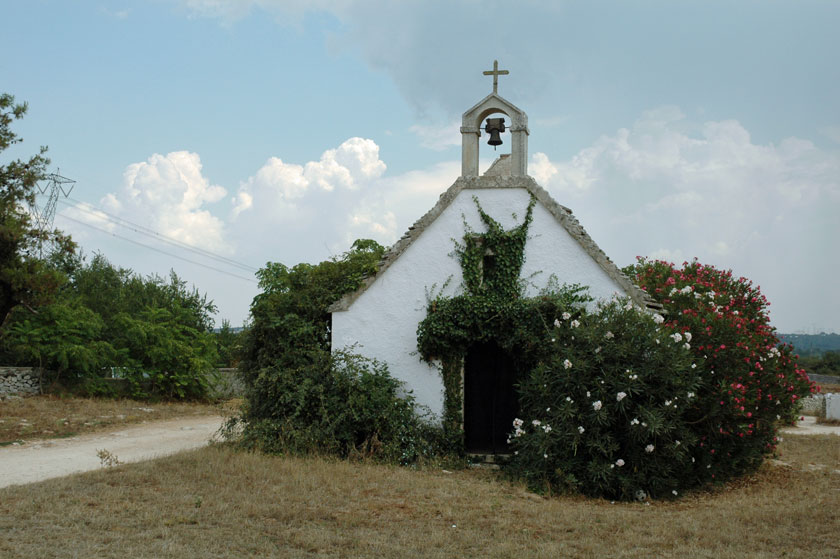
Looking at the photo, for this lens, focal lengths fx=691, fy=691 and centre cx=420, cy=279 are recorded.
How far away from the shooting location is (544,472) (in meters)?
10.2

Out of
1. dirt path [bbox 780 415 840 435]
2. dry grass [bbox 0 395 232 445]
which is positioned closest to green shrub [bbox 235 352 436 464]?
dry grass [bbox 0 395 232 445]

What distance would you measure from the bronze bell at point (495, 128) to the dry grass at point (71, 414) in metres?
11.5

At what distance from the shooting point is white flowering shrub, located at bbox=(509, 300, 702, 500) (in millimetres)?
9906

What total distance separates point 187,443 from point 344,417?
4.87 metres

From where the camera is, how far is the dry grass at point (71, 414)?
16297mm

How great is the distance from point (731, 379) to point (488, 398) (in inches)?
162

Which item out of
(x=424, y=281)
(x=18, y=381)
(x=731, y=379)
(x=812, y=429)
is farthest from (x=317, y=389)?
(x=812, y=429)

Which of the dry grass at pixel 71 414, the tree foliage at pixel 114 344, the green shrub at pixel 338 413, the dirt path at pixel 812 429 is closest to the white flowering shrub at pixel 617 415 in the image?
the green shrub at pixel 338 413

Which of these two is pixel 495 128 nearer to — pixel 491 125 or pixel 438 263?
pixel 491 125

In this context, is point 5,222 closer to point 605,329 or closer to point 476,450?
point 476,450

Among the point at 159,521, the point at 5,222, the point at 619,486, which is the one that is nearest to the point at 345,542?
the point at 159,521

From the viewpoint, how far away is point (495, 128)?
43.3 feet

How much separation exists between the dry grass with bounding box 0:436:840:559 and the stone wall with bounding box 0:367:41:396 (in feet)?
46.3

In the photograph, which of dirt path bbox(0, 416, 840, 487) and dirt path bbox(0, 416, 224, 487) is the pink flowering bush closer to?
dirt path bbox(0, 416, 840, 487)
